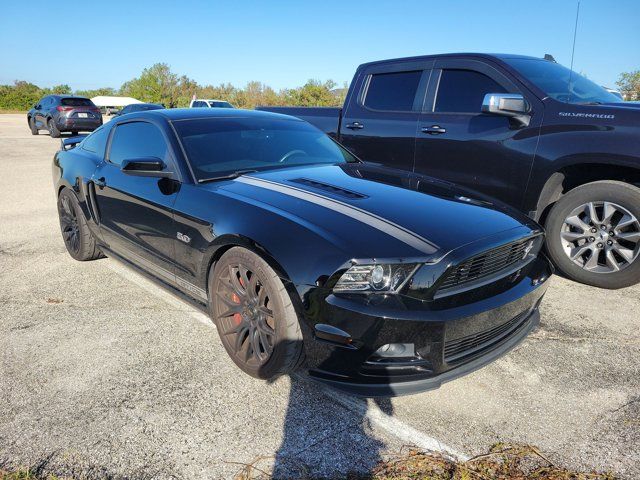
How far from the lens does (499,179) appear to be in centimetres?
427

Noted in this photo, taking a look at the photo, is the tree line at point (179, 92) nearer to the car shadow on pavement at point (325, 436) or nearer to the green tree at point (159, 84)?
the green tree at point (159, 84)

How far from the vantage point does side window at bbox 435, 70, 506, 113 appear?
14.7ft

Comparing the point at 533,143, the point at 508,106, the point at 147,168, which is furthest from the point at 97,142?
the point at 533,143

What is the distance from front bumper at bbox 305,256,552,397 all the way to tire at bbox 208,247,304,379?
0.13 metres

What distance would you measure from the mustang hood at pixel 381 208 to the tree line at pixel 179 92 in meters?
22.1

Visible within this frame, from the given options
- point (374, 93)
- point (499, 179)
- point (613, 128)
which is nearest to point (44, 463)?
point (499, 179)

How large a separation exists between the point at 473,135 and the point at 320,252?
2.69 m

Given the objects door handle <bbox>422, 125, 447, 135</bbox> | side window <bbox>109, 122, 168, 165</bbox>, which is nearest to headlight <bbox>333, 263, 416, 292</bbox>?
side window <bbox>109, 122, 168, 165</bbox>

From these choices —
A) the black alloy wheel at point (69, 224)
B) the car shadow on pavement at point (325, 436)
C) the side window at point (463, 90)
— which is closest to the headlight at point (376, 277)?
the car shadow on pavement at point (325, 436)

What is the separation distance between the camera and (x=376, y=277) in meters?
2.20

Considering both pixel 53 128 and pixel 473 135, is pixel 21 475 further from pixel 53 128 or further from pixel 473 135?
pixel 53 128

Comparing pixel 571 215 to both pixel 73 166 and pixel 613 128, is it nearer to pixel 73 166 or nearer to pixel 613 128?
pixel 613 128

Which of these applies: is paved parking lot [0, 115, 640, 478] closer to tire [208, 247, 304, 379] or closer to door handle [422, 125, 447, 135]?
tire [208, 247, 304, 379]

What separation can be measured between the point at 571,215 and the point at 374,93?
→ 2455 millimetres
